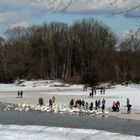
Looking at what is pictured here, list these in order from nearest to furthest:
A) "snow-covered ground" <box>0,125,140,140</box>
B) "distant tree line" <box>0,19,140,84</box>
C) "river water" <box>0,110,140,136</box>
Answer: "snow-covered ground" <box>0,125,140,140</box>
"river water" <box>0,110,140,136</box>
"distant tree line" <box>0,19,140,84</box>

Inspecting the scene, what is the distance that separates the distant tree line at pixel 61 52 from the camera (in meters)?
134

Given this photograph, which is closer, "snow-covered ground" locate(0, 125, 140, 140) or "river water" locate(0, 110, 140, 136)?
"snow-covered ground" locate(0, 125, 140, 140)

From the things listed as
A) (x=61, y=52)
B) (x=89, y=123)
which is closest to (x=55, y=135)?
(x=89, y=123)

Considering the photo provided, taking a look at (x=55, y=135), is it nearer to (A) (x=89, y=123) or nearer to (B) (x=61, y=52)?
(A) (x=89, y=123)

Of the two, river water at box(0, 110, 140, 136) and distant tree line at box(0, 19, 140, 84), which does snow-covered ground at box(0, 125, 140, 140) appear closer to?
river water at box(0, 110, 140, 136)

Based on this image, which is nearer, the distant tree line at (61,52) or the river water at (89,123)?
the river water at (89,123)

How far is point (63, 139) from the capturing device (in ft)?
44.1

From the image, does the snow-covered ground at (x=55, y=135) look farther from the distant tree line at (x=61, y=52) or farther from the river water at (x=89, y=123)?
the distant tree line at (x=61, y=52)

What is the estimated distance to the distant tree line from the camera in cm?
13438

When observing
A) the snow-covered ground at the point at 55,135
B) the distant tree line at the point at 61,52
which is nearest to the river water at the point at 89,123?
the snow-covered ground at the point at 55,135

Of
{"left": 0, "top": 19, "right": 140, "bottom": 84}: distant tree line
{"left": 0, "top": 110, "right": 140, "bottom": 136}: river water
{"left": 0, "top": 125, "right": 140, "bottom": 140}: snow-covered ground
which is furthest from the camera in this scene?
{"left": 0, "top": 19, "right": 140, "bottom": 84}: distant tree line

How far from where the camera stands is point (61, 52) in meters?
149

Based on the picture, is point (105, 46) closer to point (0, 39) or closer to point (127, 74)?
point (127, 74)

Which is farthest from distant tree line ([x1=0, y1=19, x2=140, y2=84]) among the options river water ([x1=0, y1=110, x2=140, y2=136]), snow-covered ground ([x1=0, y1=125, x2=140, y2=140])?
snow-covered ground ([x1=0, y1=125, x2=140, y2=140])
